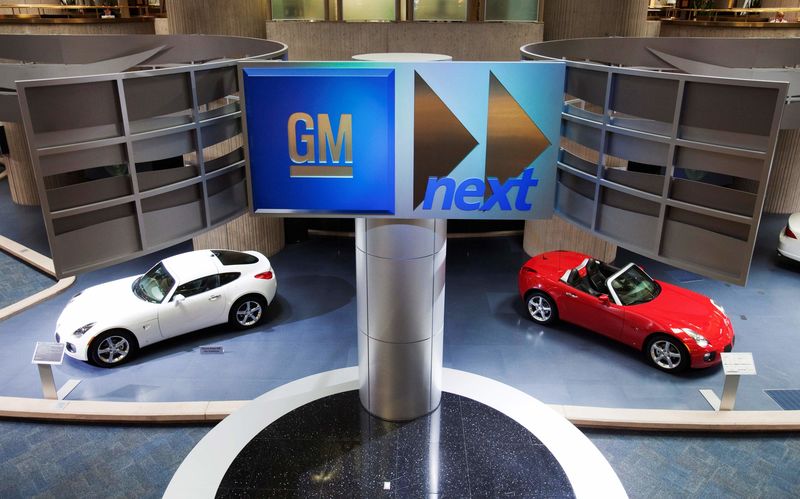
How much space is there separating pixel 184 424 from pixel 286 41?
848cm

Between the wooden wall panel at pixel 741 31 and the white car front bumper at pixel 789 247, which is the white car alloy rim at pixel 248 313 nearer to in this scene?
the white car front bumper at pixel 789 247

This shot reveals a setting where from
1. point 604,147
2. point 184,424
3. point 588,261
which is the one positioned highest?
point 604,147

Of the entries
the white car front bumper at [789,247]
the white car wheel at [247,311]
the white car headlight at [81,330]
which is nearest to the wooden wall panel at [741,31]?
the white car front bumper at [789,247]

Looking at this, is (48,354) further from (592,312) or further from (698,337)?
(698,337)

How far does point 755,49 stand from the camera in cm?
927

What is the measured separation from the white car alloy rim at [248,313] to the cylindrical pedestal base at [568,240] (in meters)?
6.78

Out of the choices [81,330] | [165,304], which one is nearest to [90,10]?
[165,304]

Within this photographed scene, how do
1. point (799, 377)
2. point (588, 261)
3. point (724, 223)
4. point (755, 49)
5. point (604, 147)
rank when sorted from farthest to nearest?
point (588, 261) < point (799, 377) < point (755, 49) < point (604, 147) < point (724, 223)

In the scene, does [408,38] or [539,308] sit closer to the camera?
[539,308]

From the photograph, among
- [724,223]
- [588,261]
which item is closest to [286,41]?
[588,261]

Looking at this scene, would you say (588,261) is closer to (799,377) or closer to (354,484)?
(799,377)

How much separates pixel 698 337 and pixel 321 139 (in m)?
7.27

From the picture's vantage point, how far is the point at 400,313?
8.21m

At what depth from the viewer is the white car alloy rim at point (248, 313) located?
1189cm
